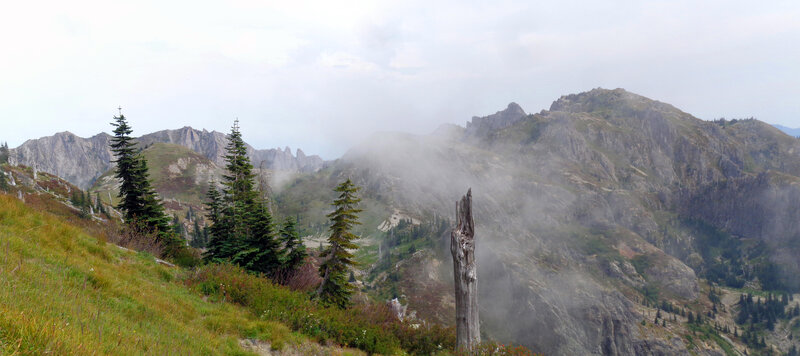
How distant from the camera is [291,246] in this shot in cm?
2644

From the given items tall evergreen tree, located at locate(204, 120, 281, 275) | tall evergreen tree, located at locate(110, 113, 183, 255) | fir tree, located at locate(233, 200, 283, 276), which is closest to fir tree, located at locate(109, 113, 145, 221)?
tall evergreen tree, located at locate(110, 113, 183, 255)

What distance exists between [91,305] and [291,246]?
19747 millimetres

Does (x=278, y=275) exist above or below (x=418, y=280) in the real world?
above

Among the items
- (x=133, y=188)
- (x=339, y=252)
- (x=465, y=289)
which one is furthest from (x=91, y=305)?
(x=133, y=188)

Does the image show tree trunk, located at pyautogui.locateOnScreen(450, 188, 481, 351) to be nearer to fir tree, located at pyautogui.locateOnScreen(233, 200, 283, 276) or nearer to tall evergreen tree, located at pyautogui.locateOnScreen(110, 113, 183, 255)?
fir tree, located at pyautogui.locateOnScreen(233, 200, 283, 276)

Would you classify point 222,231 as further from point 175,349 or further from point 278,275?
point 175,349

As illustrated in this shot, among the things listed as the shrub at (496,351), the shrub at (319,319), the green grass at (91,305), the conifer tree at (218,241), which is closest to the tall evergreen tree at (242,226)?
the conifer tree at (218,241)

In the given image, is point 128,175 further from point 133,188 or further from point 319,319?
point 319,319

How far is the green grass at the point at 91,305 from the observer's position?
420 cm

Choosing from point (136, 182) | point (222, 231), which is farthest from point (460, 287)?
point (136, 182)

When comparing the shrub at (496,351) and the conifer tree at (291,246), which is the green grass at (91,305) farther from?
the conifer tree at (291,246)

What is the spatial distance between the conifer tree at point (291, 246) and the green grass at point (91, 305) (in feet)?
38.2

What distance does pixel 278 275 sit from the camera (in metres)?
25.0

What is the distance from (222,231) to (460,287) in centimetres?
2473
